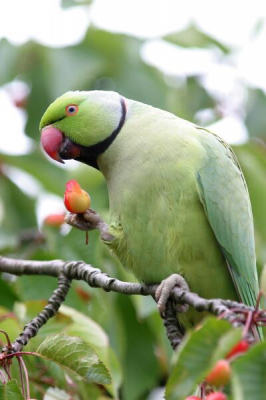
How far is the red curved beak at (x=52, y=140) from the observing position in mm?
2922

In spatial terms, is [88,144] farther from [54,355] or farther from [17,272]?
[54,355]

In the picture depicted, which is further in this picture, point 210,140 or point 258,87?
point 258,87

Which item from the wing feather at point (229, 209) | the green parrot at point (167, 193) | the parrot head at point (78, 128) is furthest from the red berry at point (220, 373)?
the parrot head at point (78, 128)

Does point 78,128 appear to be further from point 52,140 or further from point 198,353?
point 198,353

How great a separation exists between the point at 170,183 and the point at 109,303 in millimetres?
691

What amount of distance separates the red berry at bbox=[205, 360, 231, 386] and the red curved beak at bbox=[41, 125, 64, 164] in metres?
1.65

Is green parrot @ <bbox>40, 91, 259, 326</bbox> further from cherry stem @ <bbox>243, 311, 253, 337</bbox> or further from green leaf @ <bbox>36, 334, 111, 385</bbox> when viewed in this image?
cherry stem @ <bbox>243, 311, 253, 337</bbox>

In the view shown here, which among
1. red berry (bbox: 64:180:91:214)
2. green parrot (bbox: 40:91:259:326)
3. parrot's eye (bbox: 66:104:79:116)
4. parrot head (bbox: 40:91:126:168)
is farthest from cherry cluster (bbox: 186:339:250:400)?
parrot's eye (bbox: 66:104:79:116)

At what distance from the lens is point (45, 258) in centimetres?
301

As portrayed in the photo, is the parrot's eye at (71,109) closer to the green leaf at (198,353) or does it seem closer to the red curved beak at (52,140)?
the red curved beak at (52,140)

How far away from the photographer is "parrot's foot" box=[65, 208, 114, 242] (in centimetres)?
263

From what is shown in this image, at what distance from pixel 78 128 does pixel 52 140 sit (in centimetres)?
12

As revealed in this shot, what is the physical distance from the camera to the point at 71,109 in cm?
295

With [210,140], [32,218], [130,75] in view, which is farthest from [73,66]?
[210,140]
